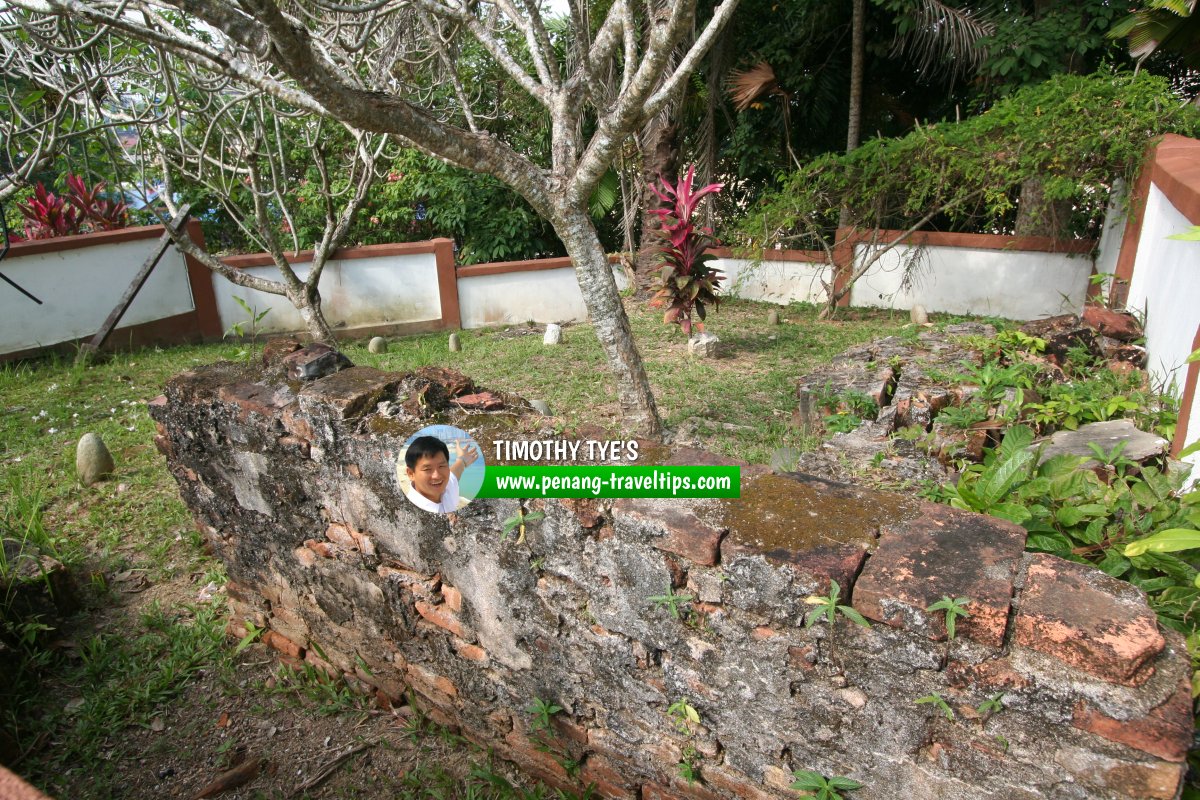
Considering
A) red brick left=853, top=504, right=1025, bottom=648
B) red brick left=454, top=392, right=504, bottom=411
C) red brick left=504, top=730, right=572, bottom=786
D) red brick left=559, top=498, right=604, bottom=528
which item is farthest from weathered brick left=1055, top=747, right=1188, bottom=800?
red brick left=454, top=392, right=504, bottom=411

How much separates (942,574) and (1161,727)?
41 cm

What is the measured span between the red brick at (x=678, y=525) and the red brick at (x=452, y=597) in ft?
2.41

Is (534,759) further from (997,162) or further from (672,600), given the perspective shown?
(997,162)

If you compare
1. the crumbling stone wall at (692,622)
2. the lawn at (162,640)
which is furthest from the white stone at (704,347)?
the crumbling stone wall at (692,622)

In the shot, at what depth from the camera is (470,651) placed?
229 cm

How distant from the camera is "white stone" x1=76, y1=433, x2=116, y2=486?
13.6ft

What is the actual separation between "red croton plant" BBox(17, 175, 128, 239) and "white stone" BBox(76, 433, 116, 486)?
177 inches

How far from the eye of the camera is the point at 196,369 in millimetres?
3008

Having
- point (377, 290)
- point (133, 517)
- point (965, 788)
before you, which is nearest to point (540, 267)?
point (377, 290)

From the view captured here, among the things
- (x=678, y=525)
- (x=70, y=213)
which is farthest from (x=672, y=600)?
(x=70, y=213)

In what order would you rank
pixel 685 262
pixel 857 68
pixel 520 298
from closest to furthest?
pixel 685 262 < pixel 857 68 < pixel 520 298

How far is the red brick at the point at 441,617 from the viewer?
228 cm

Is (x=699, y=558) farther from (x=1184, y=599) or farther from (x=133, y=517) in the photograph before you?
(x=133, y=517)

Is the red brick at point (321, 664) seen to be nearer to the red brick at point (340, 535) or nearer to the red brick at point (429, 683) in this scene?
the red brick at point (429, 683)
